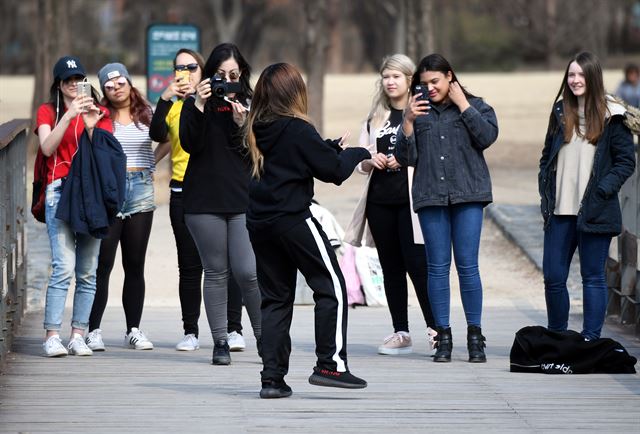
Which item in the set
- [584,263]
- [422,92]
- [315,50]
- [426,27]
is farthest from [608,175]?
[426,27]

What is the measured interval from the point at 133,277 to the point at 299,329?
1.47 metres

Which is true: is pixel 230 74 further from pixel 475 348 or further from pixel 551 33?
pixel 551 33

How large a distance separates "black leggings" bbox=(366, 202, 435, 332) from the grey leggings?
90 centimetres

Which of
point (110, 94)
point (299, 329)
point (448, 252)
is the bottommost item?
point (299, 329)

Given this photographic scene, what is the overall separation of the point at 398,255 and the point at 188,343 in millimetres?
1382

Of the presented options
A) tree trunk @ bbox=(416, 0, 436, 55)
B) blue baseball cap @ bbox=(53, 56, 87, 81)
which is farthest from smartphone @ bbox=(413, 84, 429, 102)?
tree trunk @ bbox=(416, 0, 436, 55)

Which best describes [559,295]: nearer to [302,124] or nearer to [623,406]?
[623,406]

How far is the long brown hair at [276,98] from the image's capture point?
6758mm

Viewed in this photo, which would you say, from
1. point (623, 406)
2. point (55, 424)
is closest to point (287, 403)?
point (55, 424)

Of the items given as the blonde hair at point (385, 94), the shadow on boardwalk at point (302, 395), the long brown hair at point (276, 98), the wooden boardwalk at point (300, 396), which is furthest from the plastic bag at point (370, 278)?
the long brown hair at point (276, 98)

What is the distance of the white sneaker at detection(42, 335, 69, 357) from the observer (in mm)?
8203

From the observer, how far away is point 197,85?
7.67 meters

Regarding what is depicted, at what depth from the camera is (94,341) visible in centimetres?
855

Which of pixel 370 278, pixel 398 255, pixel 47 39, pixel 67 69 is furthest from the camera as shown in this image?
pixel 47 39
